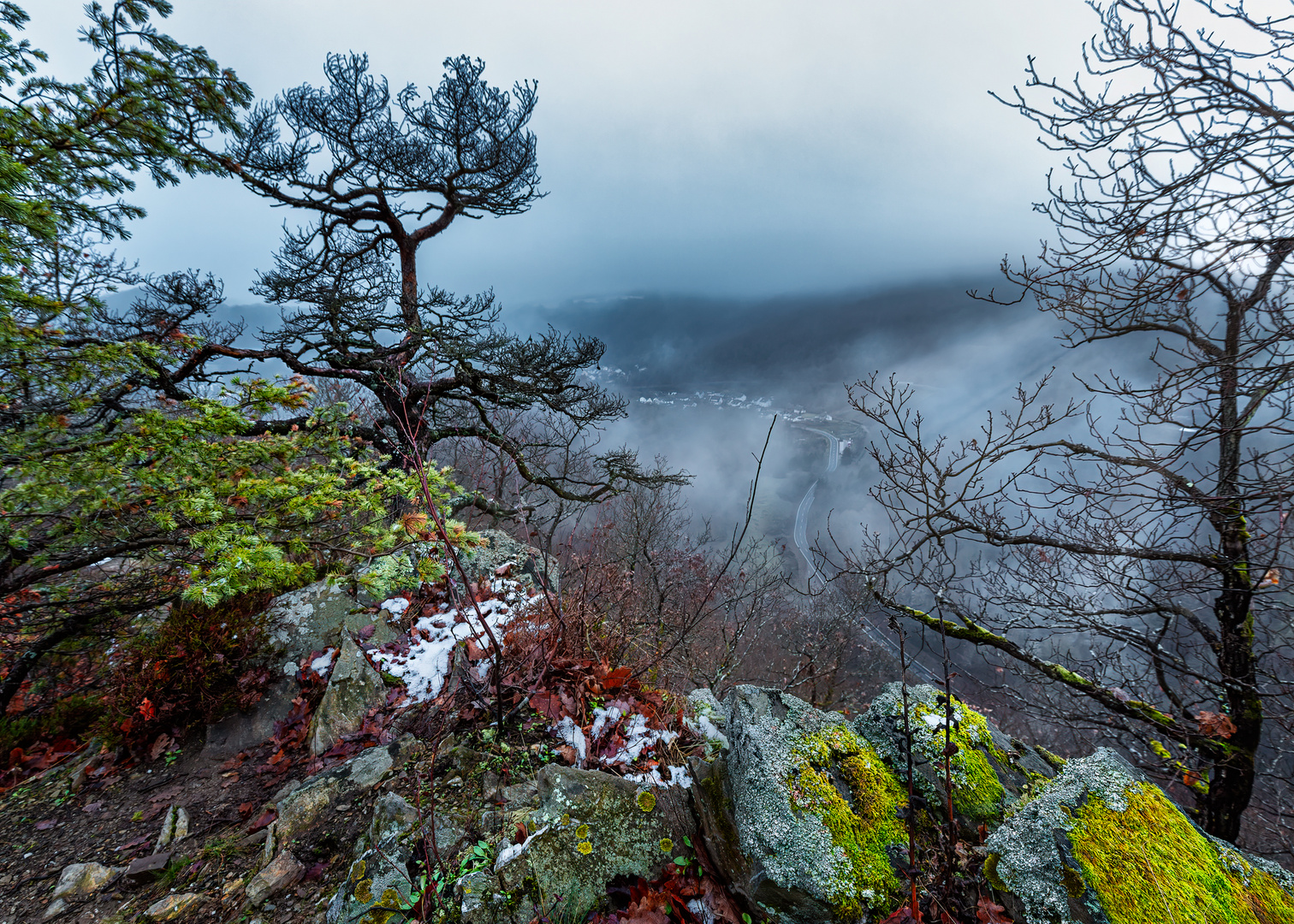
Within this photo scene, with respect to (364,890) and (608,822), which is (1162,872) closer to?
(608,822)

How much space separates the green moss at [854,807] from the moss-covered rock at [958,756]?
186 mm

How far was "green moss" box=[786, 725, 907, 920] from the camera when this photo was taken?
6.48 ft

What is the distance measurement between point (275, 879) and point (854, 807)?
3.25m

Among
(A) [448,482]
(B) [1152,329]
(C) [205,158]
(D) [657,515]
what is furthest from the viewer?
(D) [657,515]

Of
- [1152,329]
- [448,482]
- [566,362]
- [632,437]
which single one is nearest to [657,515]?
[566,362]

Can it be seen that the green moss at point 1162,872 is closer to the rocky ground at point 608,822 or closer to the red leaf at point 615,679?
the rocky ground at point 608,822

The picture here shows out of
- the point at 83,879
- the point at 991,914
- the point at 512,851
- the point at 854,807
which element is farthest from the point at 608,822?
the point at 83,879

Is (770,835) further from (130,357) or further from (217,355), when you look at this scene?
(217,355)

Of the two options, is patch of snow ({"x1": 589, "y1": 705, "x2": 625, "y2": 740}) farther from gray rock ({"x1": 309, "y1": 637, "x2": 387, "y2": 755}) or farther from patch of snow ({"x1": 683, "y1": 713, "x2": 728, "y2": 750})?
gray rock ({"x1": 309, "y1": 637, "x2": 387, "y2": 755})

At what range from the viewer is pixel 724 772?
2.56 metres

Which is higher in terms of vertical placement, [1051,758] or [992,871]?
[992,871]

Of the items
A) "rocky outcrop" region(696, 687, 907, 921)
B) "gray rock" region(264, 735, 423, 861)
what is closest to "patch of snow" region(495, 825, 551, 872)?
"rocky outcrop" region(696, 687, 907, 921)

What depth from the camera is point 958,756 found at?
97.1 inches

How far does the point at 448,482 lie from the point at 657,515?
20.1 meters
